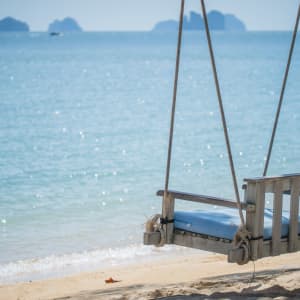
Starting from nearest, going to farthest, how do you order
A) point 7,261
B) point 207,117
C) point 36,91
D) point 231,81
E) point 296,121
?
point 7,261
point 296,121
point 207,117
point 36,91
point 231,81

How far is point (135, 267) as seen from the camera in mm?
9922

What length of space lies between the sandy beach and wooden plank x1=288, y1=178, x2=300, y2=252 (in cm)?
40

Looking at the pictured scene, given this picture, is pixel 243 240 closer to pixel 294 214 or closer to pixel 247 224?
pixel 247 224

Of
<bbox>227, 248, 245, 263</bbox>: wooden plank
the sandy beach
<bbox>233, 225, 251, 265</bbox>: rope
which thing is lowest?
the sandy beach

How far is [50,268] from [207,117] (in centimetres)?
2055

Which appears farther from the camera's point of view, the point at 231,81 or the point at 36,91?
the point at 231,81

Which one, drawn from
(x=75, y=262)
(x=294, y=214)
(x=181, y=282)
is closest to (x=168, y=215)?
(x=294, y=214)

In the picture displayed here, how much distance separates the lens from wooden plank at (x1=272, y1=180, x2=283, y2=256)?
251 inches

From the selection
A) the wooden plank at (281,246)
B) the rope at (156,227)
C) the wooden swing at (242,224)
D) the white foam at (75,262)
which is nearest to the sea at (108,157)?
the white foam at (75,262)

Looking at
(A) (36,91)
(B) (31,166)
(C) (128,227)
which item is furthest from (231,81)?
(C) (128,227)

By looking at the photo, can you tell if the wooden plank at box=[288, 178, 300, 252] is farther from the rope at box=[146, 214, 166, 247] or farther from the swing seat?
the rope at box=[146, 214, 166, 247]

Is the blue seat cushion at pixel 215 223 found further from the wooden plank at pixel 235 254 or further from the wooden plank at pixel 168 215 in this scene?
the wooden plank at pixel 235 254

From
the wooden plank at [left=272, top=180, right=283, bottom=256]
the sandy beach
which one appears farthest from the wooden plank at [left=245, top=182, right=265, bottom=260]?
the sandy beach

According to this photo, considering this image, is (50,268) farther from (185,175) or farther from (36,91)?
(36,91)
